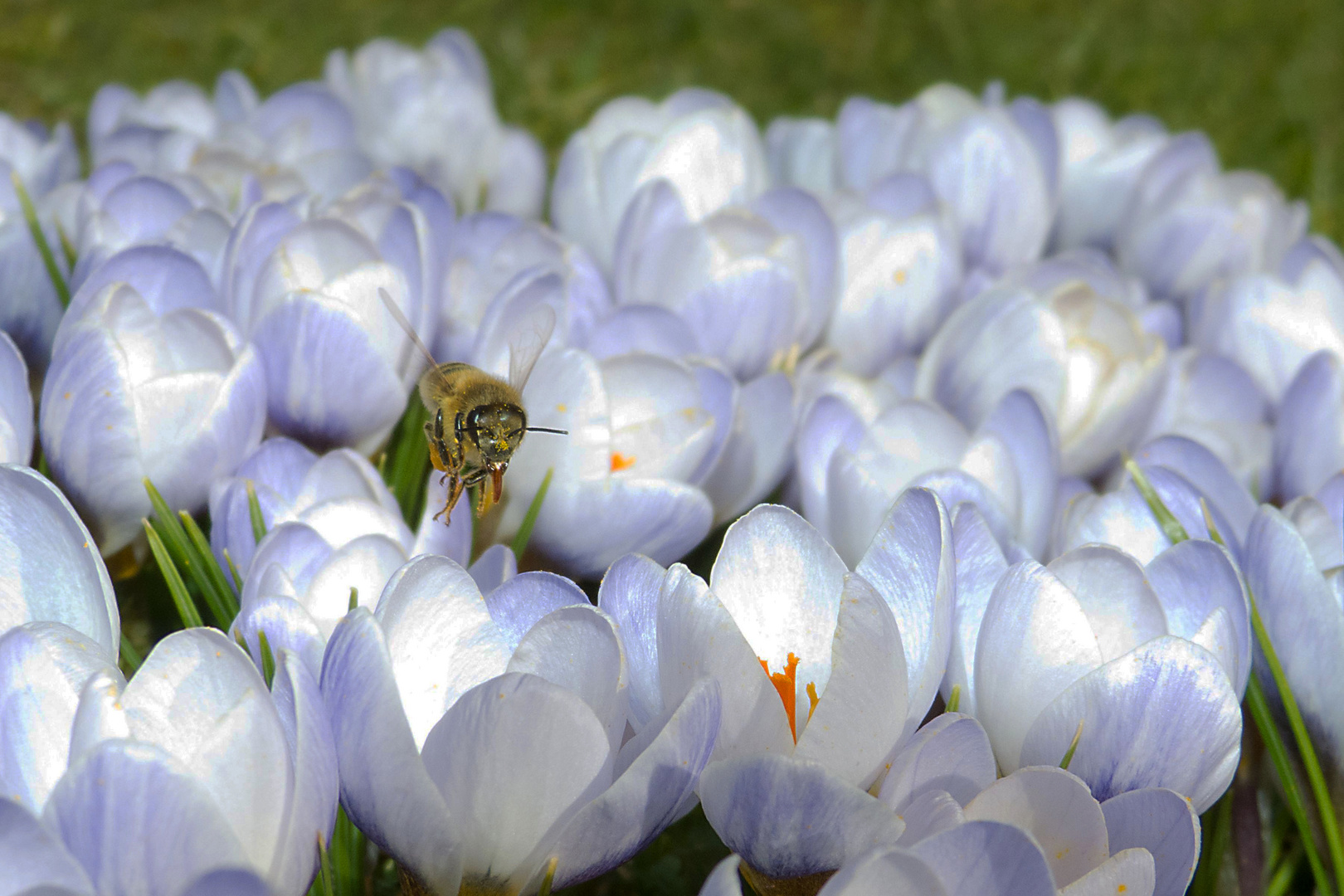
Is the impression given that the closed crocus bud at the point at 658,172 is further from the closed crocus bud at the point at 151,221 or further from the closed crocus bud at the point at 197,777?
the closed crocus bud at the point at 197,777

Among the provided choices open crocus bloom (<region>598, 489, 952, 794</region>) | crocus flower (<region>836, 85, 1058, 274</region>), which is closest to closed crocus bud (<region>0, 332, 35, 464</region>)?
open crocus bloom (<region>598, 489, 952, 794</region>)

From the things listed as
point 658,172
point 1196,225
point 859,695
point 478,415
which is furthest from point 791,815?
point 1196,225

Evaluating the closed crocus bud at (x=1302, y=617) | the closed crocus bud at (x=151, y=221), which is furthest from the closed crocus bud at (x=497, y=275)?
the closed crocus bud at (x=1302, y=617)

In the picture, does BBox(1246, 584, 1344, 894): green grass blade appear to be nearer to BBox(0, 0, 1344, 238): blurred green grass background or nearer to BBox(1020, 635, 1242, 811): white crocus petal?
BBox(1020, 635, 1242, 811): white crocus petal

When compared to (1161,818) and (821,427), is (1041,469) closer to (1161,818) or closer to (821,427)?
(821,427)

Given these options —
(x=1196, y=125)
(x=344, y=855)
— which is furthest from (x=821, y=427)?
(x=1196, y=125)
